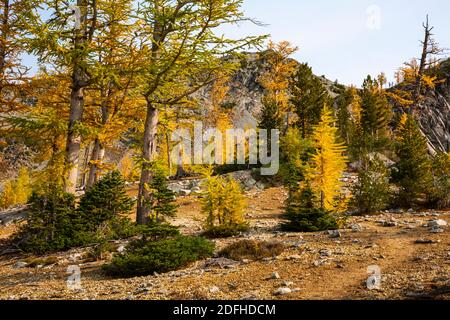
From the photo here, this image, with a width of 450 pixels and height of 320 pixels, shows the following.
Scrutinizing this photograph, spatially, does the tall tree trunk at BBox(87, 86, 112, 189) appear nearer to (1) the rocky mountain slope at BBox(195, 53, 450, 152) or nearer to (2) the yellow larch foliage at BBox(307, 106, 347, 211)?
(2) the yellow larch foliage at BBox(307, 106, 347, 211)

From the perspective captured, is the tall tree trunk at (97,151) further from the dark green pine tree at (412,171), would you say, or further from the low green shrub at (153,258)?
the dark green pine tree at (412,171)

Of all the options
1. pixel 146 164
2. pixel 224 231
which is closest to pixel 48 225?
pixel 146 164

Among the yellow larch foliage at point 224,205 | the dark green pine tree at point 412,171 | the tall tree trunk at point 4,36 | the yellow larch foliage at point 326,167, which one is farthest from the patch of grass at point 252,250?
the tall tree trunk at point 4,36

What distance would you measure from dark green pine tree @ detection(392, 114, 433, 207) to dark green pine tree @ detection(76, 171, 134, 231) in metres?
13.0

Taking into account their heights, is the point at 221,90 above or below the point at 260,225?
above

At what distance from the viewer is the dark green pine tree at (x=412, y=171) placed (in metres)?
15.6

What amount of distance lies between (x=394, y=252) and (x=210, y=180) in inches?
252

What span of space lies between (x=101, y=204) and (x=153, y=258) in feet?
17.0

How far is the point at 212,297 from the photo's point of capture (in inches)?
223

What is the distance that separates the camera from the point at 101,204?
1220 cm

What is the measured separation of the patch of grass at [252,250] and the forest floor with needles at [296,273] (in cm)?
25

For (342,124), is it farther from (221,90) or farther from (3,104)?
(3,104)

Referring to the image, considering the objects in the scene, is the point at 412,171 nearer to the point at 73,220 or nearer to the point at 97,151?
the point at 73,220

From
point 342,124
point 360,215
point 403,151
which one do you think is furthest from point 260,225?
point 342,124
